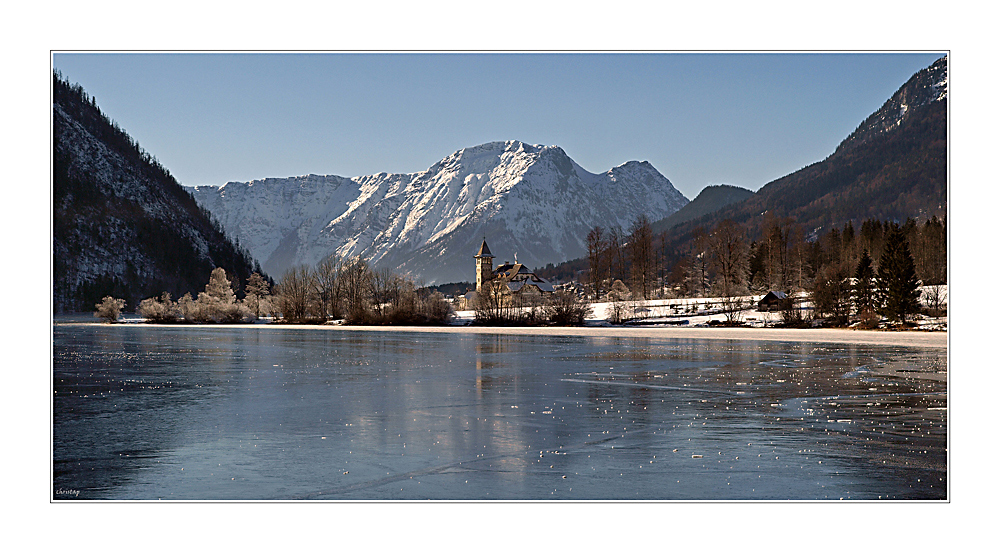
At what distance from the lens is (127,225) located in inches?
5832

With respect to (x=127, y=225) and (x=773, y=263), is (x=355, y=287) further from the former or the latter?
(x=127, y=225)

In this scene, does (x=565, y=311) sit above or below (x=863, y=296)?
below

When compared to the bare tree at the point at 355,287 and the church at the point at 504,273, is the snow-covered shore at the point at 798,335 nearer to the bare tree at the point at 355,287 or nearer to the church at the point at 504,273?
the bare tree at the point at 355,287

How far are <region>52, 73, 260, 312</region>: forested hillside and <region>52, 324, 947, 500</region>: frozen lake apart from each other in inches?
3810

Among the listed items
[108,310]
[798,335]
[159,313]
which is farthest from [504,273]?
[798,335]

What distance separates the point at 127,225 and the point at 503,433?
496 ft

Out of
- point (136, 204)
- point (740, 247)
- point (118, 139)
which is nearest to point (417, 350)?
point (740, 247)

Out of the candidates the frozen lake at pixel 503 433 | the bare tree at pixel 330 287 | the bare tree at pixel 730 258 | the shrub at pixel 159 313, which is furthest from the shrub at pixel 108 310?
the bare tree at pixel 730 258

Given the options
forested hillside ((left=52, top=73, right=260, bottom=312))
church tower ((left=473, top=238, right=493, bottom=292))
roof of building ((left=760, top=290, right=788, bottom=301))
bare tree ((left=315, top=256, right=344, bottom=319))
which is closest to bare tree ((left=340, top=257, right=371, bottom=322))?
bare tree ((left=315, top=256, right=344, bottom=319))

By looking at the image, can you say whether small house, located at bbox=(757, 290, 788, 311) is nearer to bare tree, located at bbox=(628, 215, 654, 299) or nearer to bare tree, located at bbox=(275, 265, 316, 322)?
bare tree, located at bbox=(628, 215, 654, 299)

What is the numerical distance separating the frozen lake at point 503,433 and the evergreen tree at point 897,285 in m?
28.4

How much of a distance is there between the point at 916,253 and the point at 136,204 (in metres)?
140

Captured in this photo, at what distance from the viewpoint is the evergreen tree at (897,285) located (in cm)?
5406

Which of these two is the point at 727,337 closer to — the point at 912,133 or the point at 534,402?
the point at 534,402
